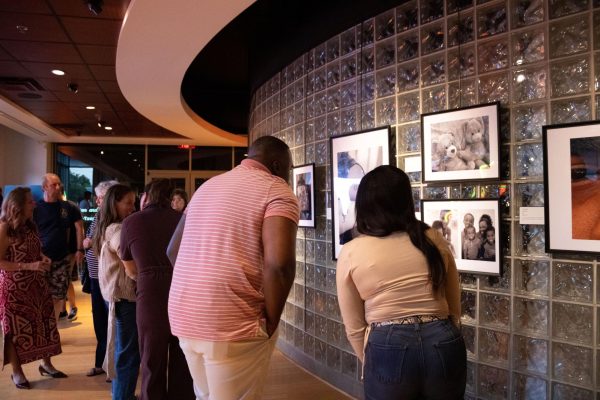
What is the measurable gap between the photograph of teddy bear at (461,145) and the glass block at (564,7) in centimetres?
58

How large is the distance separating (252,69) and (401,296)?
4648 millimetres

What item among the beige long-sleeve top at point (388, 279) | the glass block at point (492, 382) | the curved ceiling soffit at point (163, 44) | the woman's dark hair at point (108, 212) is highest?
the curved ceiling soffit at point (163, 44)

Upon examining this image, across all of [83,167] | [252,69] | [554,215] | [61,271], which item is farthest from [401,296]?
[83,167]

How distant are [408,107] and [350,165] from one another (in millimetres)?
641

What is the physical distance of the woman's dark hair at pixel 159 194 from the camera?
2549 millimetres

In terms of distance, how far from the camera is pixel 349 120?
346 cm

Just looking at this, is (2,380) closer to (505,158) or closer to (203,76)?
(505,158)

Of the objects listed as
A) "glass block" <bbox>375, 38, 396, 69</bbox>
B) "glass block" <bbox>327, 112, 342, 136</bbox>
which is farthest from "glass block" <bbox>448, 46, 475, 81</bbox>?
"glass block" <bbox>327, 112, 342, 136</bbox>

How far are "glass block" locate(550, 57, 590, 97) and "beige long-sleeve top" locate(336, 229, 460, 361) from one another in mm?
1272

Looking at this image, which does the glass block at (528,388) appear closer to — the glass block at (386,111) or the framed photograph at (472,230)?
the framed photograph at (472,230)

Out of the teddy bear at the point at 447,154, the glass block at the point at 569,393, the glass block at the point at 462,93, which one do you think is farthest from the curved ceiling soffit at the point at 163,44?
the glass block at the point at 569,393

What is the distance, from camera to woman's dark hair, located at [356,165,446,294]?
1.43 m

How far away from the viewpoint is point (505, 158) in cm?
244

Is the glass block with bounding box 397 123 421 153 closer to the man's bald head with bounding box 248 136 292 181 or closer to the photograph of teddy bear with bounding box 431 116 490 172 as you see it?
the photograph of teddy bear with bounding box 431 116 490 172
